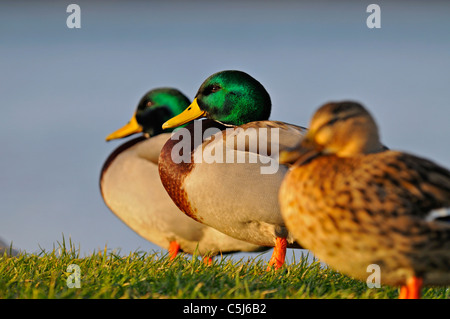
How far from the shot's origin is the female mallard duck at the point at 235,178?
16.9 feet

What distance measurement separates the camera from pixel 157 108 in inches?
321

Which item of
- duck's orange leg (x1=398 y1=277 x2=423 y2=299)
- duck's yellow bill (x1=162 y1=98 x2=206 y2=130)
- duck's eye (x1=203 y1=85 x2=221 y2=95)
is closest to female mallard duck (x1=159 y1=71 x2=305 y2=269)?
duck's yellow bill (x1=162 y1=98 x2=206 y2=130)

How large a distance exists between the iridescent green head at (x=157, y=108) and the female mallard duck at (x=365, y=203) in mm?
4636

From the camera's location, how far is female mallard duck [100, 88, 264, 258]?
688 centimetres

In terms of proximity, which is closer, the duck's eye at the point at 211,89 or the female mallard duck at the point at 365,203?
the female mallard duck at the point at 365,203

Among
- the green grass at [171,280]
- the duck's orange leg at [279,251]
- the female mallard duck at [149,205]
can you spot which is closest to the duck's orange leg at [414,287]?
the green grass at [171,280]

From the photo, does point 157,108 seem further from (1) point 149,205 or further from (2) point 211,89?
(2) point 211,89

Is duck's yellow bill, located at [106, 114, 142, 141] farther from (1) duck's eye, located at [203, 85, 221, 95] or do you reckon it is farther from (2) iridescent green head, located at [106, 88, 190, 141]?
(1) duck's eye, located at [203, 85, 221, 95]

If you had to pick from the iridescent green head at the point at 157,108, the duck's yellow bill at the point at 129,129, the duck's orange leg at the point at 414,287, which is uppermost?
the iridescent green head at the point at 157,108

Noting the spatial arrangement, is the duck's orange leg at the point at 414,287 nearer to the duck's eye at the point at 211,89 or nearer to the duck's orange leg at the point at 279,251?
the duck's orange leg at the point at 279,251

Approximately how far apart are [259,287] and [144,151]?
3.45m

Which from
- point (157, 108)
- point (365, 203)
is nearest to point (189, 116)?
point (157, 108)

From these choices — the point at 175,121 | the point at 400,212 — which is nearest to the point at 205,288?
the point at 400,212

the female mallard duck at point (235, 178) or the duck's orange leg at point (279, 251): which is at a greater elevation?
the female mallard duck at point (235, 178)
